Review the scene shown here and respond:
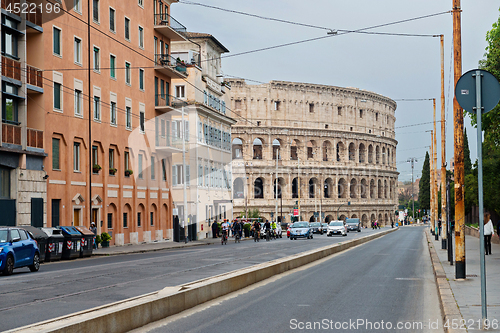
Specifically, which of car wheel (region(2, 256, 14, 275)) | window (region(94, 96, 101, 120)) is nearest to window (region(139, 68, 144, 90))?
window (region(94, 96, 101, 120))

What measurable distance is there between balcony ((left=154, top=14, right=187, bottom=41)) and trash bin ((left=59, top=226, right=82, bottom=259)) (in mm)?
23695

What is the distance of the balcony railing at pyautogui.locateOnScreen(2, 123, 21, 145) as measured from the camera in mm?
29328

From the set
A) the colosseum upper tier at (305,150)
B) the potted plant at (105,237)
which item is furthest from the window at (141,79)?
the colosseum upper tier at (305,150)

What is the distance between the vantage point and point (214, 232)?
5425 centimetres

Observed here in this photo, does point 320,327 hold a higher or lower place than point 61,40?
lower

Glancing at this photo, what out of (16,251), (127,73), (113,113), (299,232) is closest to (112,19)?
(127,73)

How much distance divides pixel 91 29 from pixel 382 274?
87.0ft

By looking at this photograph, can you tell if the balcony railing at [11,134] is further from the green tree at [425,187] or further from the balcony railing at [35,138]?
the green tree at [425,187]

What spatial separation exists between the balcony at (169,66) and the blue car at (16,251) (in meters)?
28.7

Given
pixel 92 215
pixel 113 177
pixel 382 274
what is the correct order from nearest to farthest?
→ pixel 382 274
pixel 92 215
pixel 113 177

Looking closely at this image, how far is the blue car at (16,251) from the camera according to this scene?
18.5 metres

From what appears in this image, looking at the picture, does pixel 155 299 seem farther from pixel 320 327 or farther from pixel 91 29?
pixel 91 29

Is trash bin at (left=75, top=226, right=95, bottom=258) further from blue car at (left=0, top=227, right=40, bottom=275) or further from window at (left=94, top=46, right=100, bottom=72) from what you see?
window at (left=94, top=46, right=100, bottom=72)

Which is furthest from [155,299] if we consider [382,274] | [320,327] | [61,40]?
[61,40]
